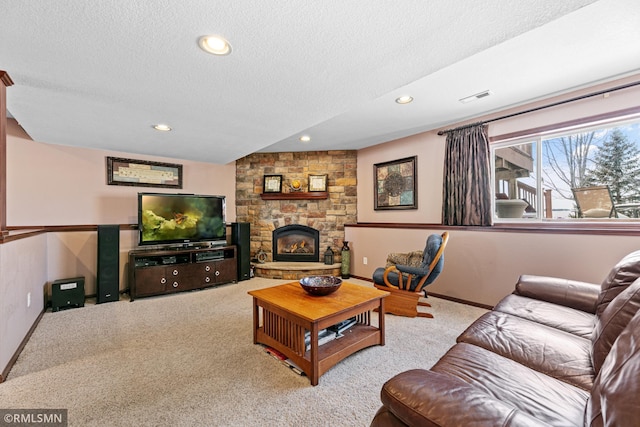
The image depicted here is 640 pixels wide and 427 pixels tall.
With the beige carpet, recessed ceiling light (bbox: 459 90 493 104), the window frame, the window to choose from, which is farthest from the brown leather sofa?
recessed ceiling light (bbox: 459 90 493 104)

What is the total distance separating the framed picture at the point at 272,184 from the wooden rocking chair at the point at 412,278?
8.78 ft

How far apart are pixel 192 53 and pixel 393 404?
2.07 metres

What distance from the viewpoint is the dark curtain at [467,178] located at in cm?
322

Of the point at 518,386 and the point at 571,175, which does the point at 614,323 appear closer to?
the point at 518,386

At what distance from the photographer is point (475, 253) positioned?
330 cm

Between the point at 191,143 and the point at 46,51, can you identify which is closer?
the point at 46,51

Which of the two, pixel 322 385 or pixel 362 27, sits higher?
pixel 362 27

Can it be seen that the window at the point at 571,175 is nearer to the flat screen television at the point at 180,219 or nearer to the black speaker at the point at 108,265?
the flat screen television at the point at 180,219

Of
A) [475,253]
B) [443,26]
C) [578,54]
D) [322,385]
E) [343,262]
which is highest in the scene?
[578,54]

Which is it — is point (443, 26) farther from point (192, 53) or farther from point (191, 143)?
point (191, 143)

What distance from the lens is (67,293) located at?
127 inches

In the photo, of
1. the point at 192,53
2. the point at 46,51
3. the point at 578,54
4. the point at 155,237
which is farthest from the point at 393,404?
the point at 155,237

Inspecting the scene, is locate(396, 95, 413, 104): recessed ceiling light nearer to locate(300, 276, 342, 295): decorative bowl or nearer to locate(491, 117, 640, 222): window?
locate(491, 117, 640, 222): window

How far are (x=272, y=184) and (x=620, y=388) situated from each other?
4.70 metres
